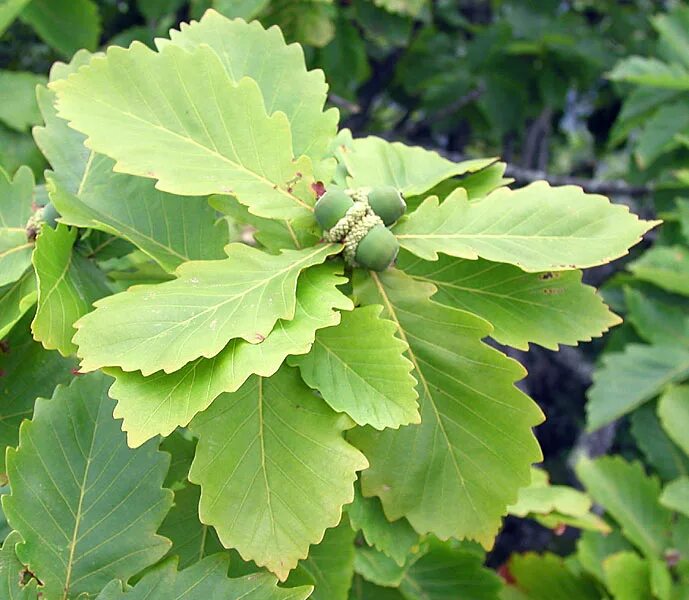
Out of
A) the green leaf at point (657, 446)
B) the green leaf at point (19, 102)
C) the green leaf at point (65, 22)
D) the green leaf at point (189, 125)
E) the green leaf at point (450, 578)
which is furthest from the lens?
the green leaf at point (657, 446)

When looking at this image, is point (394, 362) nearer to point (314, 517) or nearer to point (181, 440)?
point (314, 517)

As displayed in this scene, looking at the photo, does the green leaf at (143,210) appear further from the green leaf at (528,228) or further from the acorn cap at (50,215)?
the green leaf at (528,228)

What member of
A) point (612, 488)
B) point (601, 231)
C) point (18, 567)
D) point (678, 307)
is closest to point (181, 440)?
point (18, 567)

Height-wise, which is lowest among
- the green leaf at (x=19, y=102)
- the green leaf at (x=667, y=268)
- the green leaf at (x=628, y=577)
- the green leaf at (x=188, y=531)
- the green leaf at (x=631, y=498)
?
the green leaf at (x=631, y=498)

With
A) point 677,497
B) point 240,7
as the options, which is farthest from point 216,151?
point 677,497

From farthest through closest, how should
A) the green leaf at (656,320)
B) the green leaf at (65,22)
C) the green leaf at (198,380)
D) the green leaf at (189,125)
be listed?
the green leaf at (656,320), the green leaf at (65,22), the green leaf at (189,125), the green leaf at (198,380)

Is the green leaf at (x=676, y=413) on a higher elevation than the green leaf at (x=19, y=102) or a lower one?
lower

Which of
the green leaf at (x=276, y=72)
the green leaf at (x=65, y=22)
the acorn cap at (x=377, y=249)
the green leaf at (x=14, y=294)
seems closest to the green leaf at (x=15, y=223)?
the green leaf at (x=14, y=294)

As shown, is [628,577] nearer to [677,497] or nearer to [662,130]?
[677,497]
